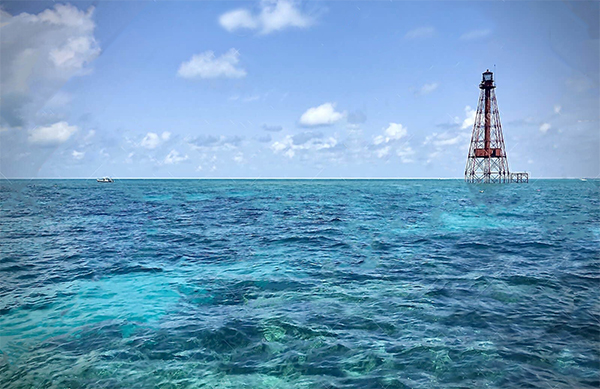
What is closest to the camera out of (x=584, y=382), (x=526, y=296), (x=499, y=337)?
(x=584, y=382)

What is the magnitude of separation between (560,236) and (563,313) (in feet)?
61.9

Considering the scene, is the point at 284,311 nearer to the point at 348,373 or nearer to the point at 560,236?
the point at 348,373

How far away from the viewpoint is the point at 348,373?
28.4ft

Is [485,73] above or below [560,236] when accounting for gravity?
above

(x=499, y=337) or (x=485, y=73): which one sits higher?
(x=485, y=73)

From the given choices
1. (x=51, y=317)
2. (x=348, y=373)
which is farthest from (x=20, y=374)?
(x=348, y=373)

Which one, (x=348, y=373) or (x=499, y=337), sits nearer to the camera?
(x=348, y=373)

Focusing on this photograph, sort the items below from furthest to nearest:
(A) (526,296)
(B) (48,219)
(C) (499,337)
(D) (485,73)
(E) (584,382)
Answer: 1. (D) (485,73)
2. (B) (48,219)
3. (A) (526,296)
4. (C) (499,337)
5. (E) (584,382)

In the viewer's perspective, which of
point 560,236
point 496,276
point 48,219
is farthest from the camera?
point 48,219

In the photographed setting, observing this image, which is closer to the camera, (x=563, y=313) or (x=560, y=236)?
(x=563, y=313)

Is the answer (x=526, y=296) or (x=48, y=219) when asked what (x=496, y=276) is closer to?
(x=526, y=296)

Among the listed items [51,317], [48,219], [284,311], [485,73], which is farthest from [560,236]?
[485,73]

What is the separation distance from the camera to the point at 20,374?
8.81 metres

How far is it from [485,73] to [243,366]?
111741 millimetres
